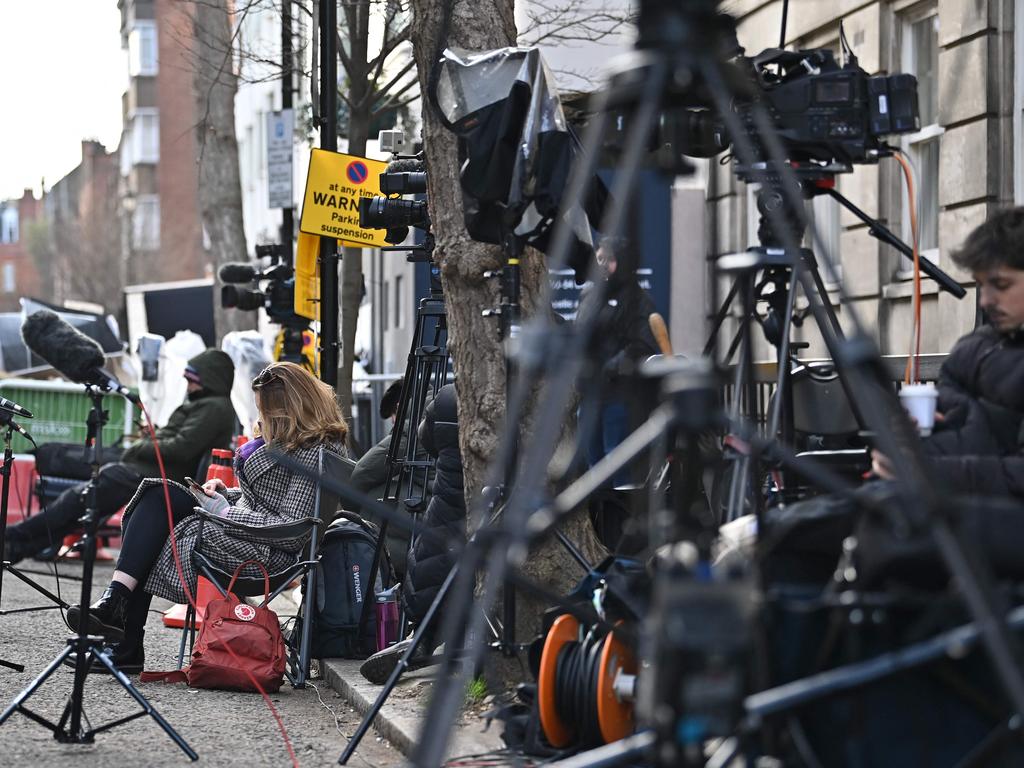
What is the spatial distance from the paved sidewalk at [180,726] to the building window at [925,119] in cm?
675

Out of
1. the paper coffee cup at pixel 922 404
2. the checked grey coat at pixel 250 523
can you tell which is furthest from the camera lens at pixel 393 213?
the paper coffee cup at pixel 922 404

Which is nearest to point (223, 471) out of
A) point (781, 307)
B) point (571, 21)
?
point (781, 307)

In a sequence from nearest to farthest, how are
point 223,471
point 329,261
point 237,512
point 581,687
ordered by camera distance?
point 581,687
point 237,512
point 223,471
point 329,261

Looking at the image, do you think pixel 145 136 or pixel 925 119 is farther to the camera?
pixel 145 136

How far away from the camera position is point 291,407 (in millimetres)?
8203

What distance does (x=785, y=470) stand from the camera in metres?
6.03

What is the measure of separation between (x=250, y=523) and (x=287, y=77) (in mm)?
8818

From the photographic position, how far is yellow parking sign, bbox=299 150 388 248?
1140cm

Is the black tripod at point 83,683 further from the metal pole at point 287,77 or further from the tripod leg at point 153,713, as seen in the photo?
the metal pole at point 287,77

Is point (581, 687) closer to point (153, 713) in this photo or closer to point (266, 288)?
point (153, 713)

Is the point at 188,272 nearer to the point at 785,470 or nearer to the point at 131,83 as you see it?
the point at 131,83

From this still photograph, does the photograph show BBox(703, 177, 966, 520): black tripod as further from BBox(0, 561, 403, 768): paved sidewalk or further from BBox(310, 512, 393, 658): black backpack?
BBox(310, 512, 393, 658): black backpack

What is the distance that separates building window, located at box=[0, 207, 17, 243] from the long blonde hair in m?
119

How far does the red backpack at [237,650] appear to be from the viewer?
24.7 ft
